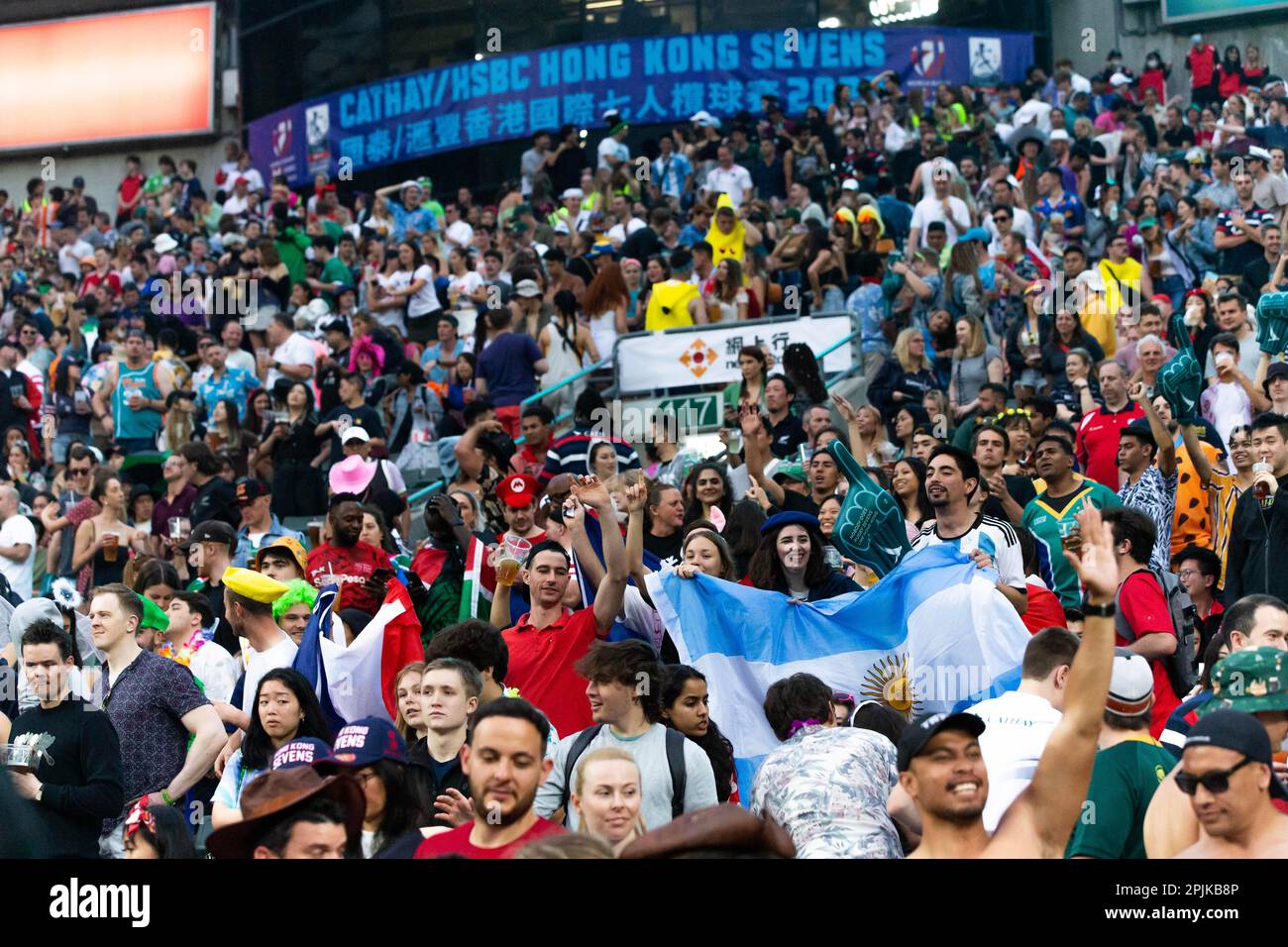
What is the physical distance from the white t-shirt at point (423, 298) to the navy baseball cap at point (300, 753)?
13.5 metres

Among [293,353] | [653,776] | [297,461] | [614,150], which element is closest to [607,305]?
[293,353]

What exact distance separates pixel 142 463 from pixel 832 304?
258 inches

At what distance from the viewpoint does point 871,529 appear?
899cm

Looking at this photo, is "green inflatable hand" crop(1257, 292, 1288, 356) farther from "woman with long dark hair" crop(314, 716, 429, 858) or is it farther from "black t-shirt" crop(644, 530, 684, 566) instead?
"woman with long dark hair" crop(314, 716, 429, 858)

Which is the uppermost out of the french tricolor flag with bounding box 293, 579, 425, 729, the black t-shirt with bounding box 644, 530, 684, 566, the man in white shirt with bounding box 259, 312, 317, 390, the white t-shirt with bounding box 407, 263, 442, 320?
the white t-shirt with bounding box 407, 263, 442, 320

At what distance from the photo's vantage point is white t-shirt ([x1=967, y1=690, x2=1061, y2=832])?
18.6 feet

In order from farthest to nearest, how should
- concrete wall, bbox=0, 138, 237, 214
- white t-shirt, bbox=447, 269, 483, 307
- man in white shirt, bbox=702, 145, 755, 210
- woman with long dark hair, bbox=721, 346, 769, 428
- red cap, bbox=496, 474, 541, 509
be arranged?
1. concrete wall, bbox=0, 138, 237, 214
2. man in white shirt, bbox=702, 145, 755, 210
3. white t-shirt, bbox=447, 269, 483, 307
4. woman with long dark hair, bbox=721, 346, 769, 428
5. red cap, bbox=496, 474, 541, 509

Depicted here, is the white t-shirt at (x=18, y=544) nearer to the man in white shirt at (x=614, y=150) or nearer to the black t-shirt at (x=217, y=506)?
the black t-shirt at (x=217, y=506)

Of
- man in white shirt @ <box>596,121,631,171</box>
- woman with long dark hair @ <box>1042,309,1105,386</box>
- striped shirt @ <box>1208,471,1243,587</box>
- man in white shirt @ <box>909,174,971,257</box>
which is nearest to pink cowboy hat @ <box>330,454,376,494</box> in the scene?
woman with long dark hair @ <box>1042,309,1105,386</box>

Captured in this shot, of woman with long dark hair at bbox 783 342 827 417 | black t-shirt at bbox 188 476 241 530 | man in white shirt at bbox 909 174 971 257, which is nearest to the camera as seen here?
black t-shirt at bbox 188 476 241 530

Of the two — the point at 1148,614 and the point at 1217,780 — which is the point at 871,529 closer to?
the point at 1148,614

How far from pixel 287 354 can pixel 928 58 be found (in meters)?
13.1

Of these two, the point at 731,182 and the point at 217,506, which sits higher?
the point at 731,182

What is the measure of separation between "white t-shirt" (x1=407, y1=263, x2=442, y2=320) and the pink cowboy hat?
5.97 m
